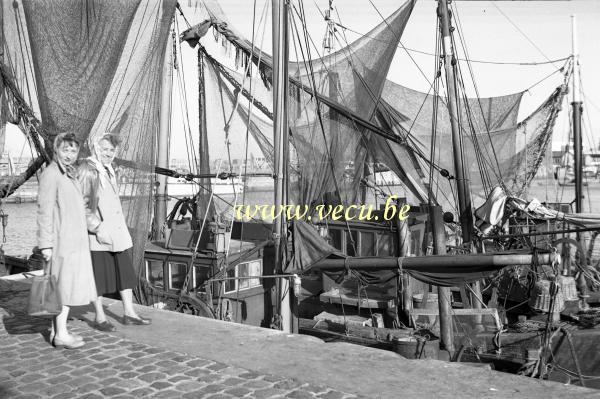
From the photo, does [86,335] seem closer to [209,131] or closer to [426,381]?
[426,381]

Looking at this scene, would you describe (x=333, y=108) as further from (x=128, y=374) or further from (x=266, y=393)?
(x=266, y=393)

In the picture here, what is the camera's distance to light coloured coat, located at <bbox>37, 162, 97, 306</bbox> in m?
4.23

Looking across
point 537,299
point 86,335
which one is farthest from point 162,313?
point 537,299

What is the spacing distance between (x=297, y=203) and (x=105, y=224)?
5.27 meters

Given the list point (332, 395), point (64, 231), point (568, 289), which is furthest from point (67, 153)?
point (568, 289)

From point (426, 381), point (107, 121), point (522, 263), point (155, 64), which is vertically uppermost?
point (155, 64)

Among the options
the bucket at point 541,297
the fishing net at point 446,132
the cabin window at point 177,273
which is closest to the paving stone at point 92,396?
the cabin window at point 177,273

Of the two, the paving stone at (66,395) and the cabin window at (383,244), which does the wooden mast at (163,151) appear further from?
the paving stone at (66,395)

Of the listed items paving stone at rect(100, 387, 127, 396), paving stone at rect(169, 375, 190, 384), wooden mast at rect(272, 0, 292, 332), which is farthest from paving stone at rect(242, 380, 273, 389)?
wooden mast at rect(272, 0, 292, 332)

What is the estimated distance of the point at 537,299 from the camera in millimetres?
10852

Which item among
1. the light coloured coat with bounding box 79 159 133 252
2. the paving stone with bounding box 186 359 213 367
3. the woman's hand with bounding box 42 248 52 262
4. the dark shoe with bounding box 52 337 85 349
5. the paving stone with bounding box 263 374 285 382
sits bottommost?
the paving stone with bounding box 263 374 285 382

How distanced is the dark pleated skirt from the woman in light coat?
36 cm

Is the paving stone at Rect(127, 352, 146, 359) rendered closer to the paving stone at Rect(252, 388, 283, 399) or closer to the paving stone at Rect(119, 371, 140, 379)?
the paving stone at Rect(119, 371, 140, 379)

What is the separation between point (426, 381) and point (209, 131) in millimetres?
10603
